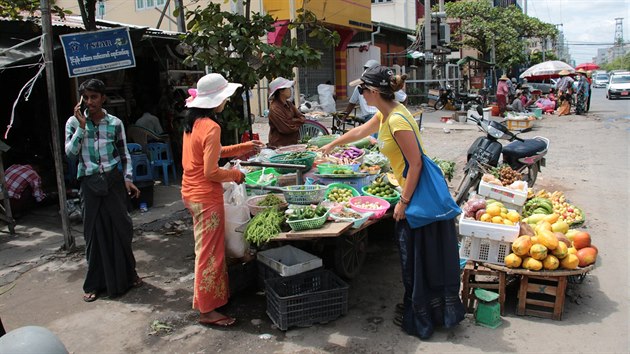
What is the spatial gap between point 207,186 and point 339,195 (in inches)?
49.6

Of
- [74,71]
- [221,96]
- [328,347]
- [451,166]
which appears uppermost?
[74,71]

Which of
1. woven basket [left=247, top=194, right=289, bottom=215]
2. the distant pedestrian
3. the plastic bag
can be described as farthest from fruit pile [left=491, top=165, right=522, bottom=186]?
the distant pedestrian

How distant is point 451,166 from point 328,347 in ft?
12.2

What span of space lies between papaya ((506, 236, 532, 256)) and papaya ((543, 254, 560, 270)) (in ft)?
0.50

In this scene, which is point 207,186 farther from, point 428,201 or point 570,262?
point 570,262

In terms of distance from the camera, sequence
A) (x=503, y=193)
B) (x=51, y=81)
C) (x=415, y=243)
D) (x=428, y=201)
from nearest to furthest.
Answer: (x=428, y=201)
(x=415, y=243)
(x=51, y=81)
(x=503, y=193)

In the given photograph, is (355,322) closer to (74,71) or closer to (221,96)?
(221,96)

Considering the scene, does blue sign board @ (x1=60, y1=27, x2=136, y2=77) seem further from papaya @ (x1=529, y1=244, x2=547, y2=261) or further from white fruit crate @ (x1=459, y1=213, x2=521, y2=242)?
papaya @ (x1=529, y1=244, x2=547, y2=261)

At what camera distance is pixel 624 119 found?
61.6 ft

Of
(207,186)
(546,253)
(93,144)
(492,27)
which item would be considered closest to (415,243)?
(546,253)

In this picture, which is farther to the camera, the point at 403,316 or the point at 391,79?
the point at 403,316

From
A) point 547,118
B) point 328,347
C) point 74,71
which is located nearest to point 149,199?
point 74,71

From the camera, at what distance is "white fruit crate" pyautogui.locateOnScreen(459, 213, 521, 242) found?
416 cm

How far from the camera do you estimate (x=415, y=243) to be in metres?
3.68
